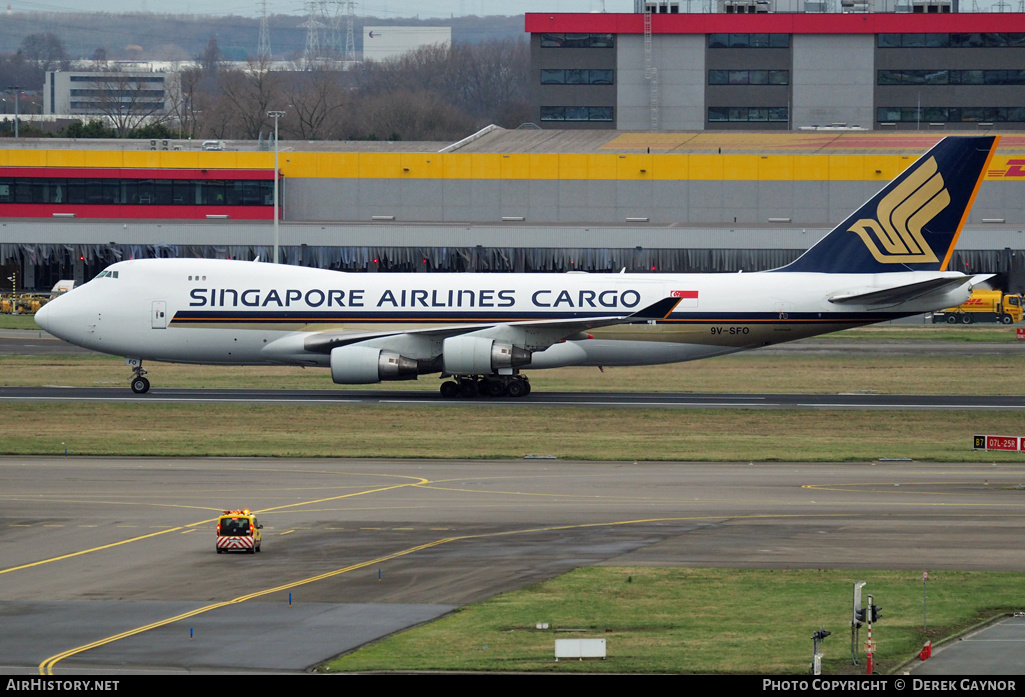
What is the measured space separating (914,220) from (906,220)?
0.98 ft

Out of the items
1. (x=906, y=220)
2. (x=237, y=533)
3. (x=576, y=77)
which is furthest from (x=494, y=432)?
(x=576, y=77)

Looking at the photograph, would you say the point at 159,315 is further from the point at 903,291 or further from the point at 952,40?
the point at 952,40

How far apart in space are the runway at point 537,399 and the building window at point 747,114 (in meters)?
77.6

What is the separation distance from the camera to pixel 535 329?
47.5 m

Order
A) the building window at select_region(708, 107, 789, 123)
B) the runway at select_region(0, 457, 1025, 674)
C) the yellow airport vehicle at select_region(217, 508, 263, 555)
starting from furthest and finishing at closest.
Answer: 1. the building window at select_region(708, 107, 789, 123)
2. the yellow airport vehicle at select_region(217, 508, 263, 555)
3. the runway at select_region(0, 457, 1025, 674)

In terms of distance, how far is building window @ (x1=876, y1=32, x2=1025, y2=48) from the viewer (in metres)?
122

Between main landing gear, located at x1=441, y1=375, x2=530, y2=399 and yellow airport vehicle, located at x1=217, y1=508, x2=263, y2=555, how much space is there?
26103mm

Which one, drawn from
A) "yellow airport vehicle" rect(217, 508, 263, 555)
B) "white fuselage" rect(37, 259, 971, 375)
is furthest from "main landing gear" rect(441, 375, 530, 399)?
"yellow airport vehicle" rect(217, 508, 263, 555)

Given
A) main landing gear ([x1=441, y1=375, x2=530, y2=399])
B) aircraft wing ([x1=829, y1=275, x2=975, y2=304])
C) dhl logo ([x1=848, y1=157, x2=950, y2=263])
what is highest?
dhl logo ([x1=848, y1=157, x2=950, y2=263])

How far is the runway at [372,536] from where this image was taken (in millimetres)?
17984

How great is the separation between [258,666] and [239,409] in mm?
29551

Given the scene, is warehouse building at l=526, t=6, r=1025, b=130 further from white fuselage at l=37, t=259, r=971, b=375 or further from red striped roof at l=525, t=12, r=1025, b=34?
white fuselage at l=37, t=259, r=971, b=375

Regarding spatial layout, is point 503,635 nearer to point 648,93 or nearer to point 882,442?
point 882,442
